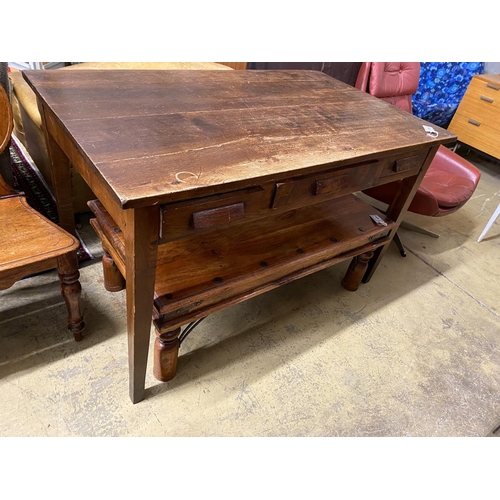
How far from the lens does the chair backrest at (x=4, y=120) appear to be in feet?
4.21

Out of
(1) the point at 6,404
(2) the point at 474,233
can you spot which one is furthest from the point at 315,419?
(2) the point at 474,233

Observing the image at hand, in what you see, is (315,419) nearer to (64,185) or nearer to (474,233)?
(64,185)

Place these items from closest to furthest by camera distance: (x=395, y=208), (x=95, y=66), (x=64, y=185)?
(x=64, y=185)
(x=395, y=208)
(x=95, y=66)

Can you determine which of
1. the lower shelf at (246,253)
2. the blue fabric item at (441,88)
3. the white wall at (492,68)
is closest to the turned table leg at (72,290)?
the lower shelf at (246,253)

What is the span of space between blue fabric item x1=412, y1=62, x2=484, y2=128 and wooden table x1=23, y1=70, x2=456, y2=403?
208cm

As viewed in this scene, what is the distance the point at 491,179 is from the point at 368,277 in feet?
7.18

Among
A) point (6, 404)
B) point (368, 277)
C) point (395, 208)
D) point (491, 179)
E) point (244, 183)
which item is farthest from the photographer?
point (491, 179)

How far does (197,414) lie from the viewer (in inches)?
52.1

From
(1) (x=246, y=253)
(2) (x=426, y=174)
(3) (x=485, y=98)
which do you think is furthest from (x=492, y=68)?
(1) (x=246, y=253)

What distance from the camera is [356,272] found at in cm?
184

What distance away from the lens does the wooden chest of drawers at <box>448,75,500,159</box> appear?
315 centimetres

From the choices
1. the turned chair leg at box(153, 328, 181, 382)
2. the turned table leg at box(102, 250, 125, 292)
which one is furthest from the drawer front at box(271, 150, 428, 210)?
the turned table leg at box(102, 250, 125, 292)

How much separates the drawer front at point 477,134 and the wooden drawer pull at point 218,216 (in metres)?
3.10

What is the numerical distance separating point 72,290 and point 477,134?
11.3 feet
